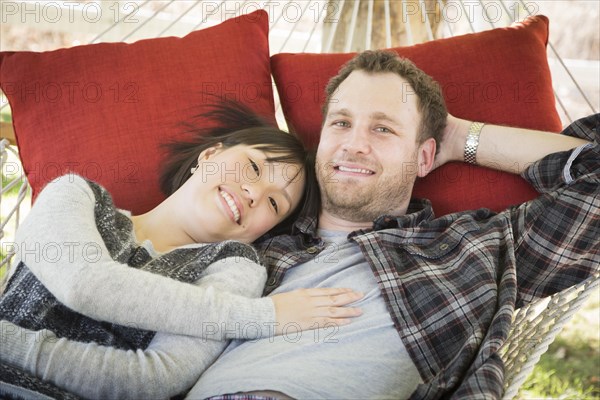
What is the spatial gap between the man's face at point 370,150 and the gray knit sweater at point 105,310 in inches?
13.9

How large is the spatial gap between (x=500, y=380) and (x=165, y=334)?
56 cm

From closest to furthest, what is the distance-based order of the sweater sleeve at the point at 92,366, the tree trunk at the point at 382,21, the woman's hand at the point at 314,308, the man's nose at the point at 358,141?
1. the sweater sleeve at the point at 92,366
2. the woman's hand at the point at 314,308
3. the man's nose at the point at 358,141
4. the tree trunk at the point at 382,21

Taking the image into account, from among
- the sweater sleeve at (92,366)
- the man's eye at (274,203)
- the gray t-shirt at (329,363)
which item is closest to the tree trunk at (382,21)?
the man's eye at (274,203)

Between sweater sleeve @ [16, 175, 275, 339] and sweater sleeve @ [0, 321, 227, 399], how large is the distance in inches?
2.2

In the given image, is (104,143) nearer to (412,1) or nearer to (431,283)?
(431,283)

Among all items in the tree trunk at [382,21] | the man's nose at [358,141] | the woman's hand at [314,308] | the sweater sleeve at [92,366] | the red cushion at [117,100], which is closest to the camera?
the sweater sleeve at [92,366]

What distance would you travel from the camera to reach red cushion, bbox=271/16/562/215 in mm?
1624

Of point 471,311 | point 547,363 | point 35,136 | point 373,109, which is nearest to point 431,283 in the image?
point 471,311

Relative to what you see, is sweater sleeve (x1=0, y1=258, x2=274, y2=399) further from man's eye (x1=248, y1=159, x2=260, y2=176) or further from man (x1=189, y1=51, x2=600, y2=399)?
man's eye (x1=248, y1=159, x2=260, y2=176)

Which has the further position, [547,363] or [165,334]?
[547,363]

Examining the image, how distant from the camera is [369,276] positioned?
1332mm

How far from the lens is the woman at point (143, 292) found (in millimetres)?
1078

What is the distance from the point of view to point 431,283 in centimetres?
131

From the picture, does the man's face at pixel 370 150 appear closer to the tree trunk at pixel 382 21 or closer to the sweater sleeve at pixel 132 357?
the sweater sleeve at pixel 132 357
